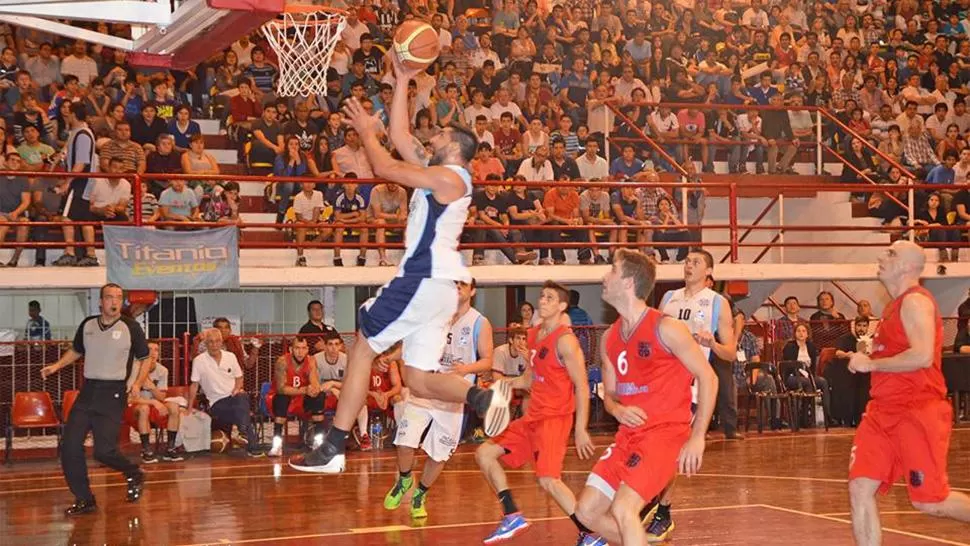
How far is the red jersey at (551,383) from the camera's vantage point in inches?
369

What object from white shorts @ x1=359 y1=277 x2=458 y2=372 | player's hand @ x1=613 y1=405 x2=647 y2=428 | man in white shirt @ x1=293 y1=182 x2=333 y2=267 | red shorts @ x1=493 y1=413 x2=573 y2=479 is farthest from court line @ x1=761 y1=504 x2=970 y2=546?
man in white shirt @ x1=293 y1=182 x2=333 y2=267

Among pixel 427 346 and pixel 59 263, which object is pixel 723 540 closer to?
pixel 427 346

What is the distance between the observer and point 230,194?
17484mm

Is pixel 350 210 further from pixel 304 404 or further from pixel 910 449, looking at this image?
pixel 910 449

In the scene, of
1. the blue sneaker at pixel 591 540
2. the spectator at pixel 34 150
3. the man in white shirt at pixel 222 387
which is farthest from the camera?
the spectator at pixel 34 150

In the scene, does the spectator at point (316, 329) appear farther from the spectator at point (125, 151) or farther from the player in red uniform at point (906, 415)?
the player in red uniform at point (906, 415)

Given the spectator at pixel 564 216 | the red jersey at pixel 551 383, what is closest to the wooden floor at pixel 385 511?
the red jersey at pixel 551 383

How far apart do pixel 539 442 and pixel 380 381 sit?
794 cm

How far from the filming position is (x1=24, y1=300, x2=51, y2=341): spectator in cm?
1797

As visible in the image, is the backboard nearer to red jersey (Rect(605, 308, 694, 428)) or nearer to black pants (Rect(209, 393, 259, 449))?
red jersey (Rect(605, 308, 694, 428))

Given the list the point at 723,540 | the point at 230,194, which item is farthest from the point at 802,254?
the point at 723,540

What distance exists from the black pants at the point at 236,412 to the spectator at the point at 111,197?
276 centimetres

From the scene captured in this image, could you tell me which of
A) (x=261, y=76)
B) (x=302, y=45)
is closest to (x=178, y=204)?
(x=261, y=76)

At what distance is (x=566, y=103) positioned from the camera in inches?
879
